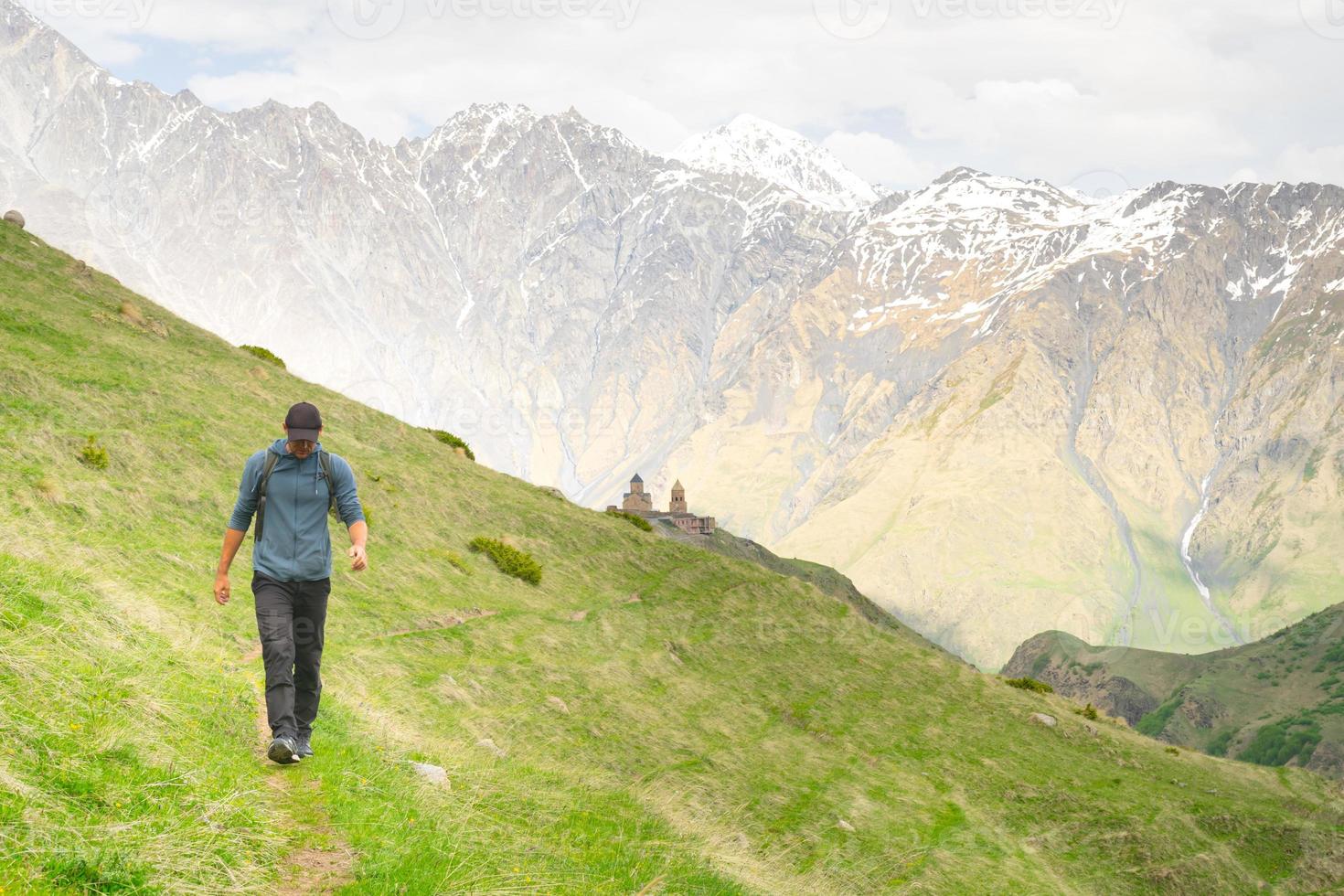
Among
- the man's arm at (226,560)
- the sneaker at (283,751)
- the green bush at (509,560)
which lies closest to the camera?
the sneaker at (283,751)

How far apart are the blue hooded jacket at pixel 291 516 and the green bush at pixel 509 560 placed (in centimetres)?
3291

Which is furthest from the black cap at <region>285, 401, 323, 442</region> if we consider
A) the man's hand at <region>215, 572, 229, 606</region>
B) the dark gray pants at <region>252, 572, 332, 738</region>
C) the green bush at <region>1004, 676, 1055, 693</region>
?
the green bush at <region>1004, 676, 1055, 693</region>

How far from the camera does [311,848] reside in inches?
386

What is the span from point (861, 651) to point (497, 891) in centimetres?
4718

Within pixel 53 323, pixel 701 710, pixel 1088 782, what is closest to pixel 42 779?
pixel 701 710

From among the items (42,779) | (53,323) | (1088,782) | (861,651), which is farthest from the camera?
(861,651)

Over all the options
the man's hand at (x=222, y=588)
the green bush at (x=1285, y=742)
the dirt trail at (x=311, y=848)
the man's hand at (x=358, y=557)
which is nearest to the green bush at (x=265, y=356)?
the man's hand at (x=222, y=588)

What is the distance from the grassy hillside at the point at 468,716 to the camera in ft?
32.1

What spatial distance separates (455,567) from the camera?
42125 millimetres

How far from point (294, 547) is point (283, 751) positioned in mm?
2445

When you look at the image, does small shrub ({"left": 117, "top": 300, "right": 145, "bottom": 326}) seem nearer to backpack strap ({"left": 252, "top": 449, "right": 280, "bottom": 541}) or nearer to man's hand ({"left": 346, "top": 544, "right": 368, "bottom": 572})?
backpack strap ({"left": 252, "top": 449, "right": 280, "bottom": 541})

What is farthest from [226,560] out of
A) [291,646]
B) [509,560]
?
[509,560]

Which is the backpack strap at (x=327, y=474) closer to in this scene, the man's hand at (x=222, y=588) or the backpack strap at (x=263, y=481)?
the backpack strap at (x=263, y=481)

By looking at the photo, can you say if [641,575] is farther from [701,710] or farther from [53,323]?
[53,323]
